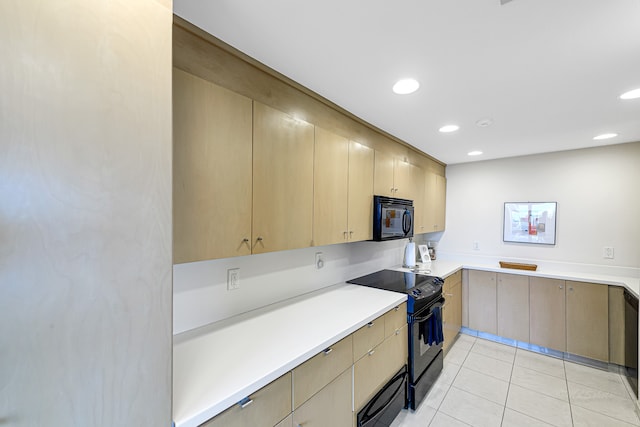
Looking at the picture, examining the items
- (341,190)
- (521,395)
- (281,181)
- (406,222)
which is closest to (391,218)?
(406,222)

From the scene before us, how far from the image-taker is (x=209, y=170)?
3.73ft

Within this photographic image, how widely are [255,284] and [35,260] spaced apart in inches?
46.4

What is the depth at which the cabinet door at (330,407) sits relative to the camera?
1199mm

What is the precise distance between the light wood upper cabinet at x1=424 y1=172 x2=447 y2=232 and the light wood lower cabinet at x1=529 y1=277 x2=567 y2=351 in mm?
1192

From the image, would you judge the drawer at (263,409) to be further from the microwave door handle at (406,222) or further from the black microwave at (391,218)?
the microwave door handle at (406,222)

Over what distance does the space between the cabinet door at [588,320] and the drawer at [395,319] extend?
2.13m

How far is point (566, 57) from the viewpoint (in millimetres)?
1275

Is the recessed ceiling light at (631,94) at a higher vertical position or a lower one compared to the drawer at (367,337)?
higher

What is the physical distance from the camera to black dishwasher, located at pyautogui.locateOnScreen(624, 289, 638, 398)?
2.25 m

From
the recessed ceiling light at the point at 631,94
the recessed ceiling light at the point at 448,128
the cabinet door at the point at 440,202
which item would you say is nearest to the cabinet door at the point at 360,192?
the recessed ceiling light at the point at 448,128

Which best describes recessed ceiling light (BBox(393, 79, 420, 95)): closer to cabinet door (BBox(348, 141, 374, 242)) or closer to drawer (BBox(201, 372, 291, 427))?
cabinet door (BBox(348, 141, 374, 242))

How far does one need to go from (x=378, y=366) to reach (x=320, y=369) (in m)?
0.63

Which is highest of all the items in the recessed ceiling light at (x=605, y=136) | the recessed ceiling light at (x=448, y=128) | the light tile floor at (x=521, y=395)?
the recessed ceiling light at (x=448, y=128)

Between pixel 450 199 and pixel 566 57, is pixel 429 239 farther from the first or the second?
pixel 566 57
